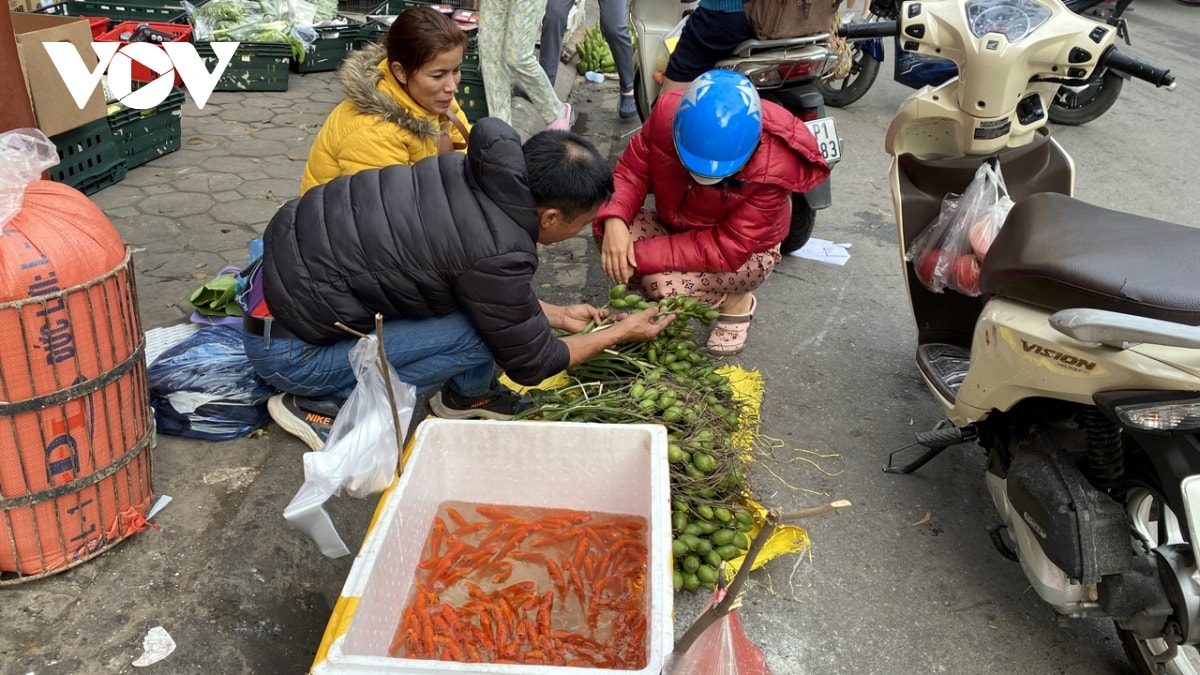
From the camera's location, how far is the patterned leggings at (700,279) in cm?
327

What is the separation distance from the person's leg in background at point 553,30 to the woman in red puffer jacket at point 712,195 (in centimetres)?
256

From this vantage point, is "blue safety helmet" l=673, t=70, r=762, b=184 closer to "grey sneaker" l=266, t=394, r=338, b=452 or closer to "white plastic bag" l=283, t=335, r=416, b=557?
"white plastic bag" l=283, t=335, r=416, b=557

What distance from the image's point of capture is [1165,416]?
1.77 meters

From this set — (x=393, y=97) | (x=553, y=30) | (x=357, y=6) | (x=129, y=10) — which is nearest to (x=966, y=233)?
(x=393, y=97)

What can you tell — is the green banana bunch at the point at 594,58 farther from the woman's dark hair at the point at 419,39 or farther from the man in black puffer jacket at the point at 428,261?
the man in black puffer jacket at the point at 428,261

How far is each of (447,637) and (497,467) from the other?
18.3 inches

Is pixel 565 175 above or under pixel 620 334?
above

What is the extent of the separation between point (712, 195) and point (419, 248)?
122cm

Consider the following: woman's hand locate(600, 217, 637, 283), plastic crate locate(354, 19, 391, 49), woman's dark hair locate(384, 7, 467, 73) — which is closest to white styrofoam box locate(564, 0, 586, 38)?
plastic crate locate(354, 19, 391, 49)

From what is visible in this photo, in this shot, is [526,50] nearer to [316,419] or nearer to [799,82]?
[799,82]

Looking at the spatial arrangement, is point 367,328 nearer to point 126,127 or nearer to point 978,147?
point 978,147

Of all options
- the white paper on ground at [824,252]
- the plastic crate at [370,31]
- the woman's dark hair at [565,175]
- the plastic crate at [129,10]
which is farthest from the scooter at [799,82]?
the plastic crate at [129,10]

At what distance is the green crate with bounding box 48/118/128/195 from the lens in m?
4.12

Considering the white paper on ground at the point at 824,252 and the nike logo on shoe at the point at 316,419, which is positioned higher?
the white paper on ground at the point at 824,252
